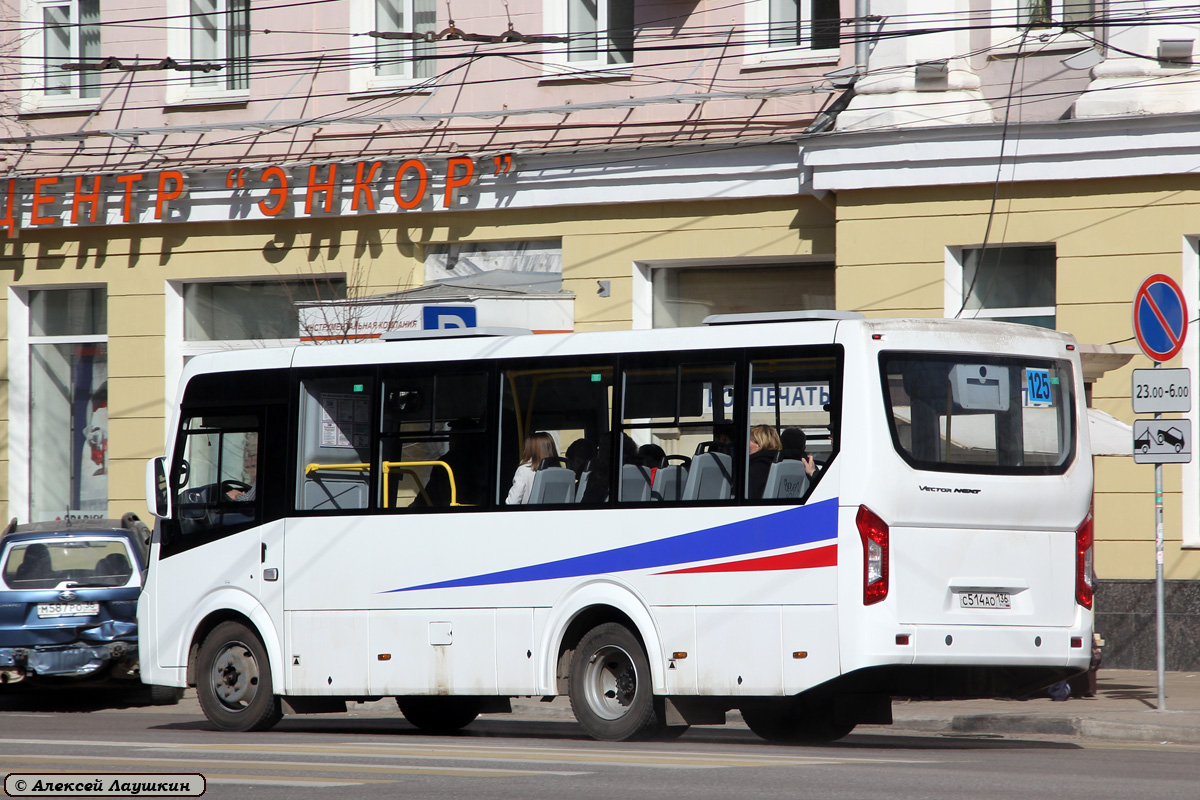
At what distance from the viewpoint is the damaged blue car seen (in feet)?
52.7

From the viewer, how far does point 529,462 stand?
12.4m

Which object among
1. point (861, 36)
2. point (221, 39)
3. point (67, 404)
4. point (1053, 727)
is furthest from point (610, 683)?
point (67, 404)

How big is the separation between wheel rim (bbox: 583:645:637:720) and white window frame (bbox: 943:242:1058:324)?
299 inches

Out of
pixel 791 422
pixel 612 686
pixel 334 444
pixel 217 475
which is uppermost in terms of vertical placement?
pixel 791 422

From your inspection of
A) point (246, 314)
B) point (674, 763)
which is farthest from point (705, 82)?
point (674, 763)

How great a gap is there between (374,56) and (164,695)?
27.5 ft

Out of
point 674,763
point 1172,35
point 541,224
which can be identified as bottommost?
point 674,763

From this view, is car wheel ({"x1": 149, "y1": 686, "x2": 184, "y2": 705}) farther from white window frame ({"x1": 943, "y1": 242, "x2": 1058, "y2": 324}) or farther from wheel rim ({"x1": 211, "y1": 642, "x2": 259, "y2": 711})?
white window frame ({"x1": 943, "y1": 242, "x2": 1058, "y2": 324})

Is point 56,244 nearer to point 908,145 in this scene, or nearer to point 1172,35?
point 908,145

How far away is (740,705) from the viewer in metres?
12.0

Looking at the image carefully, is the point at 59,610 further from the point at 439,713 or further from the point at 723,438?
the point at 723,438

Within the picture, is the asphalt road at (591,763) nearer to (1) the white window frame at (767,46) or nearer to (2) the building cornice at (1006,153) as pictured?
(2) the building cornice at (1006,153)

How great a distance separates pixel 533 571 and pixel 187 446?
11.0ft

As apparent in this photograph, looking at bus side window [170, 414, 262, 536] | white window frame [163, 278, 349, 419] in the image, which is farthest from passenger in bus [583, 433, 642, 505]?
white window frame [163, 278, 349, 419]
